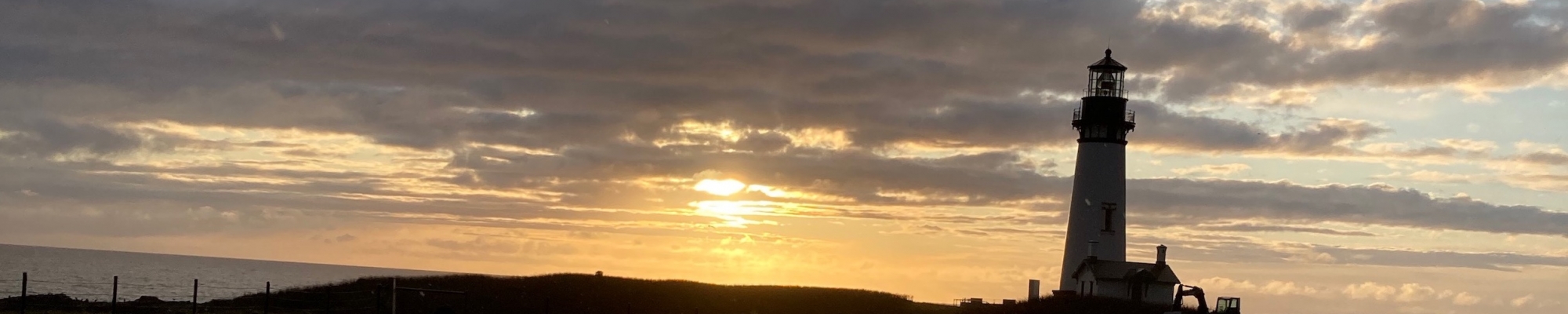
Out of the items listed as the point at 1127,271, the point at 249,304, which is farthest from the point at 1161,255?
the point at 249,304

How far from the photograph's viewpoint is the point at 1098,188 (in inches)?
2434

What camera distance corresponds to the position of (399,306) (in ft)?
180

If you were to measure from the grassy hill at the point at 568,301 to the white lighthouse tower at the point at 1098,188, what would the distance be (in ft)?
11.1

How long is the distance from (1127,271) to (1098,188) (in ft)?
13.0

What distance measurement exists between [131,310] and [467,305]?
12.7 m

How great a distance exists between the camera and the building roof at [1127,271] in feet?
196

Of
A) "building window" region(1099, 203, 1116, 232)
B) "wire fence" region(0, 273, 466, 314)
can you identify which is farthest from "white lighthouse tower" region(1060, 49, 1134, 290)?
"wire fence" region(0, 273, 466, 314)

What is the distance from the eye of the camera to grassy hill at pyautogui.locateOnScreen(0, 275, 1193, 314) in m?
52.4

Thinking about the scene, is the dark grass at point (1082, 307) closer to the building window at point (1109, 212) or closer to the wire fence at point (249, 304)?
the building window at point (1109, 212)

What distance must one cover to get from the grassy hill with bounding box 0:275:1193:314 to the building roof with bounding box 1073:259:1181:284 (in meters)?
2.13

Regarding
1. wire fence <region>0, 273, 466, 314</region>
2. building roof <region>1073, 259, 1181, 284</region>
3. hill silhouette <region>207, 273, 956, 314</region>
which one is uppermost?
building roof <region>1073, 259, 1181, 284</region>

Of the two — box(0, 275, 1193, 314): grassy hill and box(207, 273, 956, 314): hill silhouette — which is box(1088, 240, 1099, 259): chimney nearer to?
box(0, 275, 1193, 314): grassy hill

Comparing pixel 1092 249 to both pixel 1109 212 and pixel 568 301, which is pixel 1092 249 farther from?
pixel 568 301

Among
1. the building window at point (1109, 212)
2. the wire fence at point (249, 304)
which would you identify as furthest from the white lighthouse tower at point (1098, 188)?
the wire fence at point (249, 304)
